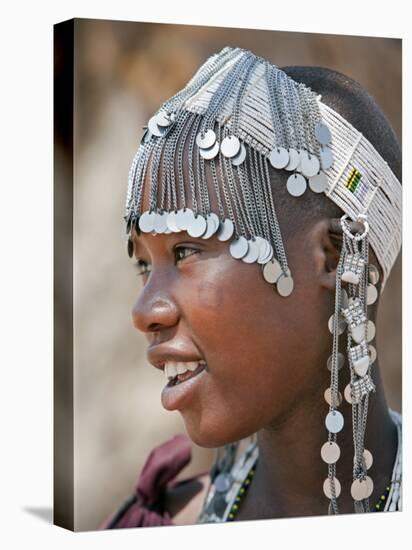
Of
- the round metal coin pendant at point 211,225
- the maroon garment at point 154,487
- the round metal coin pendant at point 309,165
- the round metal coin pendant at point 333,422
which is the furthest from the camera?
the maroon garment at point 154,487

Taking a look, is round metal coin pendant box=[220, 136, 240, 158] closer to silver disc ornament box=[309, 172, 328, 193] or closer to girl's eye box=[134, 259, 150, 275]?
silver disc ornament box=[309, 172, 328, 193]

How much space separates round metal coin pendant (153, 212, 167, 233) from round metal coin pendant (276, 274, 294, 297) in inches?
14.9

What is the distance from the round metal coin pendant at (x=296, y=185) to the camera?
3.67 metres

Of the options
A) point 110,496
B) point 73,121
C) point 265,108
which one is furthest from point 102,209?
point 110,496

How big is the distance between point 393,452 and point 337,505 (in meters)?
0.25

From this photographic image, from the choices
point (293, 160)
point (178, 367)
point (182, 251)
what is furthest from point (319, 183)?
point (178, 367)

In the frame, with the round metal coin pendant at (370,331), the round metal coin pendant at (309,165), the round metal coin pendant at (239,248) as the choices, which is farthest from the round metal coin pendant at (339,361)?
the round metal coin pendant at (309,165)

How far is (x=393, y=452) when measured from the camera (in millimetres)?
3939

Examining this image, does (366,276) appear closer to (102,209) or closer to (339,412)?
(339,412)

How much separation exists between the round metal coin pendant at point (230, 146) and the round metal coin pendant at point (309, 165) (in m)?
0.21

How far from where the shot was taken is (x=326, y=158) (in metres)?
3.75

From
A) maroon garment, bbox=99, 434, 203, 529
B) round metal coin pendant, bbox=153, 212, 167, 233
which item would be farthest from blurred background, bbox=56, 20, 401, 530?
round metal coin pendant, bbox=153, 212, 167, 233

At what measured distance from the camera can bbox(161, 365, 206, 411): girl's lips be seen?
3621mm

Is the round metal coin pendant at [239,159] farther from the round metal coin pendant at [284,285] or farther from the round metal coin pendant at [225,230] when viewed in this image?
the round metal coin pendant at [284,285]
